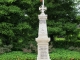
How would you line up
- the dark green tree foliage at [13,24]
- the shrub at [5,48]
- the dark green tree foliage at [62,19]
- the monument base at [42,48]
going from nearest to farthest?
1. the monument base at [42,48]
2. the shrub at [5,48]
3. the dark green tree foliage at [13,24]
4. the dark green tree foliage at [62,19]

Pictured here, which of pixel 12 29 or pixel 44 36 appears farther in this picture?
pixel 12 29

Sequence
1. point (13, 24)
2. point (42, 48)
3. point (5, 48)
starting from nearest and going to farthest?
1. point (42, 48)
2. point (5, 48)
3. point (13, 24)

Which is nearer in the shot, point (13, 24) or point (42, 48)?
point (42, 48)

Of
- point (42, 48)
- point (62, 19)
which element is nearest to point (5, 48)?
point (62, 19)

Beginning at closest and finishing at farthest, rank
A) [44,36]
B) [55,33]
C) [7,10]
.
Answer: [44,36]
[7,10]
[55,33]

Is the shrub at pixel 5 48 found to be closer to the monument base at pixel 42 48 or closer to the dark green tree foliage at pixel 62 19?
the dark green tree foliage at pixel 62 19

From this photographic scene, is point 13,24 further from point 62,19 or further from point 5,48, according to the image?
point 62,19

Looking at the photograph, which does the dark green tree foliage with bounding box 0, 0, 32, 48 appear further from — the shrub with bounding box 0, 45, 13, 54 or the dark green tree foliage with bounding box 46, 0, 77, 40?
the dark green tree foliage with bounding box 46, 0, 77, 40

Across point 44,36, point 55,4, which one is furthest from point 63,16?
point 44,36

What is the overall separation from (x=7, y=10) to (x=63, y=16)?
3844 millimetres

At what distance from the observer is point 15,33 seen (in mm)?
17078

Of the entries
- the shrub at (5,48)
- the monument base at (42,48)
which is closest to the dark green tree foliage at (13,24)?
the shrub at (5,48)

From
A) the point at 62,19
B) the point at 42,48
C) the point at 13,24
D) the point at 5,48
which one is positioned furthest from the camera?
the point at 62,19

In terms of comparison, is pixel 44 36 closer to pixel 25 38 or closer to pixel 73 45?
pixel 25 38
